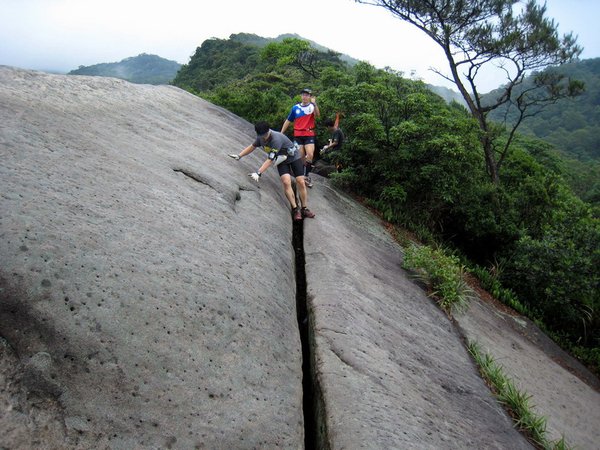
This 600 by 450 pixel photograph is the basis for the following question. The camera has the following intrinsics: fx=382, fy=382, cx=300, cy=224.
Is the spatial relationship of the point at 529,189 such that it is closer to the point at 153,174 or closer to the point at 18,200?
the point at 153,174

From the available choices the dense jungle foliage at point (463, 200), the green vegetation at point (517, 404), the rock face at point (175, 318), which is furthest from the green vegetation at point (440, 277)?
the dense jungle foliage at point (463, 200)

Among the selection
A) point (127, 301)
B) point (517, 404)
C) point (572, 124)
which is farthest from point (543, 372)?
point (572, 124)

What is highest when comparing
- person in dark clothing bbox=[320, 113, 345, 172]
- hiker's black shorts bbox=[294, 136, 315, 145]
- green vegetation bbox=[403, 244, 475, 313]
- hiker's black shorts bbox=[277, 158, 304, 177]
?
person in dark clothing bbox=[320, 113, 345, 172]

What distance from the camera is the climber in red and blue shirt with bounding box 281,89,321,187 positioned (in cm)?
838

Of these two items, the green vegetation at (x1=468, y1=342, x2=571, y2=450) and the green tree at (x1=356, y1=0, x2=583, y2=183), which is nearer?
the green vegetation at (x1=468, y1=342, x2=571, y2=450)

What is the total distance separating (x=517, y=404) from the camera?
496 centimetres

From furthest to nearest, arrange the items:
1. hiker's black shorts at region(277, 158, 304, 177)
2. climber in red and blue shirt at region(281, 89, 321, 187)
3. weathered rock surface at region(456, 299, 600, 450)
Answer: climber in red and blue shirt at region(281, 89, 321, 187)
hiker's black shorts at region(277, 158, 304, 177)
weathered rock surface at region(456, 299, 600, 450)

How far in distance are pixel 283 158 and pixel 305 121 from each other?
6.53ft

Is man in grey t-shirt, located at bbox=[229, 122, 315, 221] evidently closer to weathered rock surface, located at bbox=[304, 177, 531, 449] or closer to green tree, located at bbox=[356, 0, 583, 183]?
weathered rock surface, located at bbox=[304, 177, 531, 449]

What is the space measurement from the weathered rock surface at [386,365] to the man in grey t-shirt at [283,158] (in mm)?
601

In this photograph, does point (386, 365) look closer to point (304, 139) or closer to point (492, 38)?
point (304, 139)

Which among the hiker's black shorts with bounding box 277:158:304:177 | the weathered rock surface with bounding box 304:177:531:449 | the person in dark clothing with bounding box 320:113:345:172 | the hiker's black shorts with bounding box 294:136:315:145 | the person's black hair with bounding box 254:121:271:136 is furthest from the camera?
the person in dark clothing with bounding box 320:113:345:172

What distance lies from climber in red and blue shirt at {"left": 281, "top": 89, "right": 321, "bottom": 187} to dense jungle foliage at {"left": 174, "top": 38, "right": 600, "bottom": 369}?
1.48 meters

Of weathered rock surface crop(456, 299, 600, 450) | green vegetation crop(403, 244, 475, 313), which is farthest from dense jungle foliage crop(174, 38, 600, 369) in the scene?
green vegetation crop(403, 244, 475, 313)
